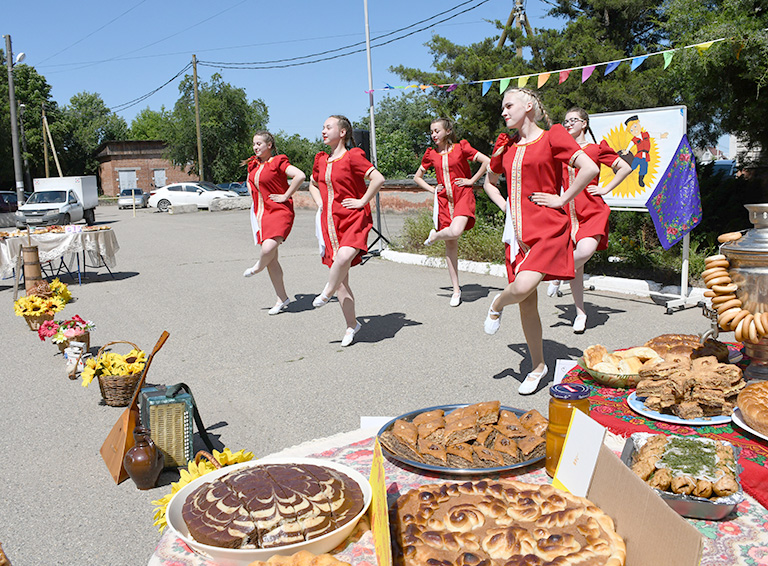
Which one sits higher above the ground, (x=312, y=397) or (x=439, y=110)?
(x=439, y=110)

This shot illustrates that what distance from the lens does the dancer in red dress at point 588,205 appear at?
21.4 ft

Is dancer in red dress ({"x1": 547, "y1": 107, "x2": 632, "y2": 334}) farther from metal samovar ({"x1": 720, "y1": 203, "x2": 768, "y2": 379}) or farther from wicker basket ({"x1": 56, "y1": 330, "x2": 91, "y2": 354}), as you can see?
wicker basket ({"x1": 56, "y1": 330, "x2": 91, "y2": 354})

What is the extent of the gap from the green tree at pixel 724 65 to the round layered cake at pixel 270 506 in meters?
7.65

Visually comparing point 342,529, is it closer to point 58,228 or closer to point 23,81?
point 58,228

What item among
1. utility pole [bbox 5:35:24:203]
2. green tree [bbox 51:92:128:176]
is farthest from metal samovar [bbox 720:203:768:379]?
green tree [bbox 51:92:128:176]

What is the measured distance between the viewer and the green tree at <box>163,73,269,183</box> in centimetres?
4809

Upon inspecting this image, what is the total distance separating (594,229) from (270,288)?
5.40m


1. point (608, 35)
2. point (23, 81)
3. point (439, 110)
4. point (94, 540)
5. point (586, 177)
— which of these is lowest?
point (94, 540)

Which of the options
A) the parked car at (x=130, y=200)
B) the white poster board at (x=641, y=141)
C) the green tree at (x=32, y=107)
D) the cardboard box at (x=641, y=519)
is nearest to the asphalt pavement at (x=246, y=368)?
the white poster board at (x=641, y=141)

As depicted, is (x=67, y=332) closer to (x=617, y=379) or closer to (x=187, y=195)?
(x=617, y=379)

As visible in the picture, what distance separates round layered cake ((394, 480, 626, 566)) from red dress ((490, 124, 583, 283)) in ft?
8.20

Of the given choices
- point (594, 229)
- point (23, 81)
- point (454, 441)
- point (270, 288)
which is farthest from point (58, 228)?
point (23, 81)

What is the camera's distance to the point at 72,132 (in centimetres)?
6600

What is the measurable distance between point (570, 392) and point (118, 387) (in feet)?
13.3
